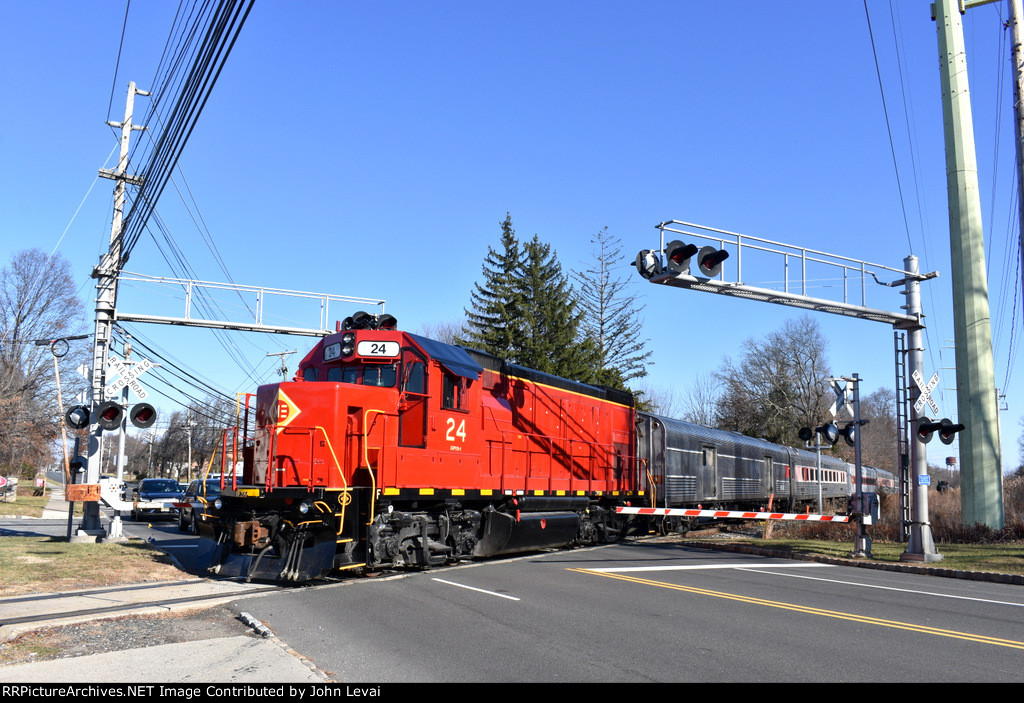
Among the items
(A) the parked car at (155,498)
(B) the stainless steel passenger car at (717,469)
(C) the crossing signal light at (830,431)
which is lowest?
(A) the parked car at (155,498)

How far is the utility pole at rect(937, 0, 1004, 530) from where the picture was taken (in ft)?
67.5

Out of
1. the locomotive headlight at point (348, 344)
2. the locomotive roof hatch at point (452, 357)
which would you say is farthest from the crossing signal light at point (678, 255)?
the locomotive headlight at point (348, 344)

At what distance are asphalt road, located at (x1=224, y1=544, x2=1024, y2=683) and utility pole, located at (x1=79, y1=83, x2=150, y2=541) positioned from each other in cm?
928

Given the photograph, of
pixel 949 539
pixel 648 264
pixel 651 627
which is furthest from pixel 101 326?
pixel 949 539

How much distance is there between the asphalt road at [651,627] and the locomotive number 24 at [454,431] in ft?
8.05

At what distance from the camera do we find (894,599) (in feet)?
35.6

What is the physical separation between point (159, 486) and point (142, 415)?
770 inches

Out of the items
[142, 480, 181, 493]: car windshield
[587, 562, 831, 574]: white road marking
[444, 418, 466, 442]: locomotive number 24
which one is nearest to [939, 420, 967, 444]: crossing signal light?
[587, 562, 831, 574]: white road marking

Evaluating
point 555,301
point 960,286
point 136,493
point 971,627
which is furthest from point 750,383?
point 971,627

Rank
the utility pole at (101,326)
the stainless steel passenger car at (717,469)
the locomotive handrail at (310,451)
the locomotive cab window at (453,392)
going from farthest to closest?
the stainless steel passenger car at (717,469) < the utility pole at (101,326) < the locomotive cab window at (453,392) < the locomotive handrail at (310,451)

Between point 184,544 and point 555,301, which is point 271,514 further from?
point 555,301

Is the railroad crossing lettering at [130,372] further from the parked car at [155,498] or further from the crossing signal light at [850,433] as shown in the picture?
the crossing signal light at [850,433]

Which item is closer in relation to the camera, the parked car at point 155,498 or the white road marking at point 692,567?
the white road marking at point 692,567

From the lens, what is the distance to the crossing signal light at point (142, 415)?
15.5 m
